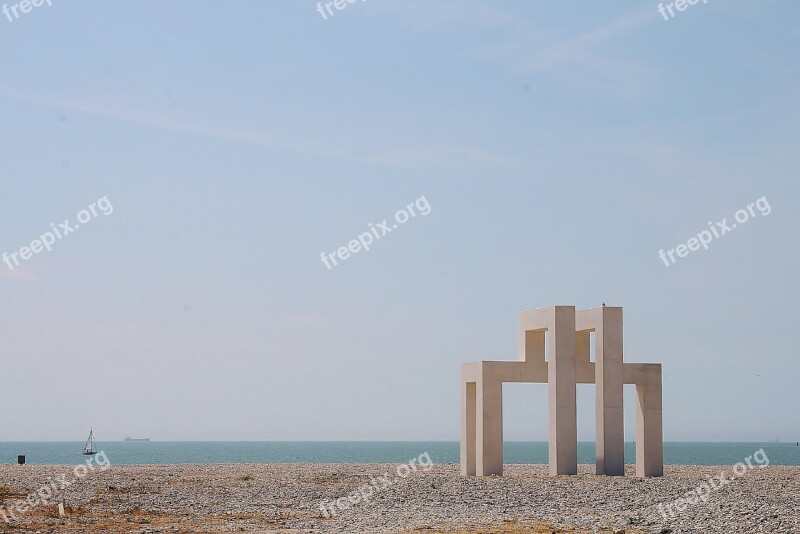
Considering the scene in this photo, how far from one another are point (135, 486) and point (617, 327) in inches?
597

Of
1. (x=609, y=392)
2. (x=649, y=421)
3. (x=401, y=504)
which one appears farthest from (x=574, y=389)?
(x=401, y=504)

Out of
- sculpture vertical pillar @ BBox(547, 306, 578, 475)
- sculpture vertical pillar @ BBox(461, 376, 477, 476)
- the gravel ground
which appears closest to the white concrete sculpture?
sculpture vertical pillar @ BBox(547, 306, 578, 475)

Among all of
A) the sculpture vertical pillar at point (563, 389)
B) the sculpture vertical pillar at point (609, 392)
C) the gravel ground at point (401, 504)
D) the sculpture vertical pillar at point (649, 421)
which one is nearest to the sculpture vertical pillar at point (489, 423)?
the gravel ground at point (401, 504)

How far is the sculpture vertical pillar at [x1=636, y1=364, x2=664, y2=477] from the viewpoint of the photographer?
33594mm

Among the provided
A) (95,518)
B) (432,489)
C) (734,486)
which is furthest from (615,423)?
(95,518)

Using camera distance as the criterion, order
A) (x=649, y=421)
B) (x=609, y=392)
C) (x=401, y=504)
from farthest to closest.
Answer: (x=649, y=421) < (x=609, y=392) < (x=401, y=504)

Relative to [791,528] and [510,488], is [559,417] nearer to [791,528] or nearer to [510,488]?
[510,488]

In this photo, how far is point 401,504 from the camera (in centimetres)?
2522

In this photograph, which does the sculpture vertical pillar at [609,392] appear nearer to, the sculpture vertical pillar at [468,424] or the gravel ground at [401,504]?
the gravel ground at [401,504]

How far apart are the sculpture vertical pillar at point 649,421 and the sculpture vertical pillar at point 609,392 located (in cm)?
77

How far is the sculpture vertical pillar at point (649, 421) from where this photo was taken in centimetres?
3359

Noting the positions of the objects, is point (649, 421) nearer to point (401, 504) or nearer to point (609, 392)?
point (609, 392)

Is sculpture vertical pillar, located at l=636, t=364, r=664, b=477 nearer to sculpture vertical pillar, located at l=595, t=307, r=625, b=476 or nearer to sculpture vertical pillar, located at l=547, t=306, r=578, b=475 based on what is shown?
sculpture vertical pillar, located at l=595, t=307, r=625, b=476

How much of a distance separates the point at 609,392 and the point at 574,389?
3.51 feet
